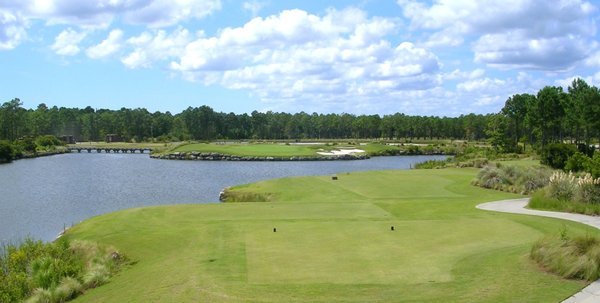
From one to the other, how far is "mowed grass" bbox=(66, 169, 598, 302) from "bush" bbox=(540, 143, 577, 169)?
26.3 m

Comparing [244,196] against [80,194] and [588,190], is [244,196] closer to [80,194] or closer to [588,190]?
[80,194]

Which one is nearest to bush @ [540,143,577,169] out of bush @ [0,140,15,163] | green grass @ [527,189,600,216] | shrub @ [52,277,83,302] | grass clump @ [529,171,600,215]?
grass clump @ [529,171,600,215]

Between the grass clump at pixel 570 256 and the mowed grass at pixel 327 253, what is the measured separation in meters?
0.38

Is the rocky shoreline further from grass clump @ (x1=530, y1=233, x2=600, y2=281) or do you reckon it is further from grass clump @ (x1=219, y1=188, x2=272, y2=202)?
grass clump @ (x1=530, y1=233, x2=600, y2=281)

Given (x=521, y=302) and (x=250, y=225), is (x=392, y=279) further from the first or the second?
(x=250, y=225)

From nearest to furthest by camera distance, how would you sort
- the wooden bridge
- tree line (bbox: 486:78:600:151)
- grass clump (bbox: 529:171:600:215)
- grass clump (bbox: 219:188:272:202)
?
grass clump (bbox: 529:171:600:215), grass clump (bbox: 219:188:272:202), tree line (bbox: 486:78:600:151), the wooden bridge

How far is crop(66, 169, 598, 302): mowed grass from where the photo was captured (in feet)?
48.5

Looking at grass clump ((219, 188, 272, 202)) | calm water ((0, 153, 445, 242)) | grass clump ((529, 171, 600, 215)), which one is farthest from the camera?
grass clump ((219, 188, 272, 202))

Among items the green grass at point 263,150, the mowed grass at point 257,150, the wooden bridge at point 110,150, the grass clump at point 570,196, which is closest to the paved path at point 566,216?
the grass clump at point 570,196

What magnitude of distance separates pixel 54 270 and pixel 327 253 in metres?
9.21

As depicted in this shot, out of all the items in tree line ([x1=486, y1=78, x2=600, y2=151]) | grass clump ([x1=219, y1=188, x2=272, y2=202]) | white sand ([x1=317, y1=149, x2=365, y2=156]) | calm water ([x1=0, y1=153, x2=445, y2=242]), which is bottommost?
calm water ([x1=0, y1=153, x2=445, y2=242])

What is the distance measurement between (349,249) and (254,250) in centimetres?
324

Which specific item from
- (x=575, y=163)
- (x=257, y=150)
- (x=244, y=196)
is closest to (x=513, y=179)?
(x=575, y=163)

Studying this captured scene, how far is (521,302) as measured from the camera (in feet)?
44.8
